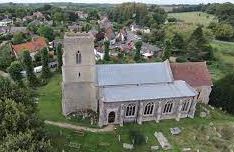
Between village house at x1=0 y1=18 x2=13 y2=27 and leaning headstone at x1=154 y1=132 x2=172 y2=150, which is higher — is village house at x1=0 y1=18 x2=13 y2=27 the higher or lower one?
the lower one

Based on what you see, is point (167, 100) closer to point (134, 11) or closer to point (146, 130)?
point (146, 130)

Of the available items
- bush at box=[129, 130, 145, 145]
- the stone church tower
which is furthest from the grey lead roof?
bush at box=[129, 130, 145, 145]

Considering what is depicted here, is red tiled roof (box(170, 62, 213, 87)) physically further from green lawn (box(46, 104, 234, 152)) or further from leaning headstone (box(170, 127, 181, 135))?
leaning headstone (box(170, 127, 181, 135))

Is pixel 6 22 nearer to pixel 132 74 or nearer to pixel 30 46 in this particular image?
pixel 30 46

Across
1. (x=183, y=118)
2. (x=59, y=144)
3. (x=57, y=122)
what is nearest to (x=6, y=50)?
(x=57, y=122)

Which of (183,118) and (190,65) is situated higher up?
(190,65)

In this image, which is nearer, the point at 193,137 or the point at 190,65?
the point at 193,137
